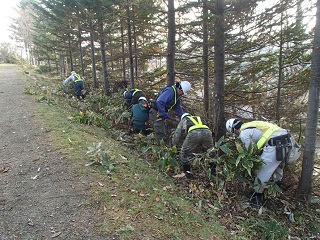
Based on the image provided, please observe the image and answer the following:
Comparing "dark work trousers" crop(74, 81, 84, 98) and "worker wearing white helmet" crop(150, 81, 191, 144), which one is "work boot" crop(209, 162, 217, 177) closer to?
"worker wearing white helmet" crop(150, 81, 191, 144)

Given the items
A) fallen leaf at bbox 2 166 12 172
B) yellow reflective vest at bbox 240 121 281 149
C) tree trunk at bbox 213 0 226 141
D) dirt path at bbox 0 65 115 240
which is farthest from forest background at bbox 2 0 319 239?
fallen leaf at bbox 2 166 12 172

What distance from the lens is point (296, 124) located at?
25.2 ft

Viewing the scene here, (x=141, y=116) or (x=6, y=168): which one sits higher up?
(x=141, y=116)

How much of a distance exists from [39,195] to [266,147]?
4123mm

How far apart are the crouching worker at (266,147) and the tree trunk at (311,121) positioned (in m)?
0.51

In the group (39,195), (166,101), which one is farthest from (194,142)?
(39,195)

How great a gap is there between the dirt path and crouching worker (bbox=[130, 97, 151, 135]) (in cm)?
277

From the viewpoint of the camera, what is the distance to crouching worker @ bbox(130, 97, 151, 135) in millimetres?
7582

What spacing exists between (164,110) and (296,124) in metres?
4.49

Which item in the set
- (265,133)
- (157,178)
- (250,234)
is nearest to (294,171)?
(265,133)

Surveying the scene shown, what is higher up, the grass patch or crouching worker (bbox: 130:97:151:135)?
crouching worker (bbox: 130:97:151:135)

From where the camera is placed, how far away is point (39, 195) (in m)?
3.84

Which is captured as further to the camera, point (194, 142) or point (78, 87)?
point (78, 87)

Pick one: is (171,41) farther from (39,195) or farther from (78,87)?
(78,87)
